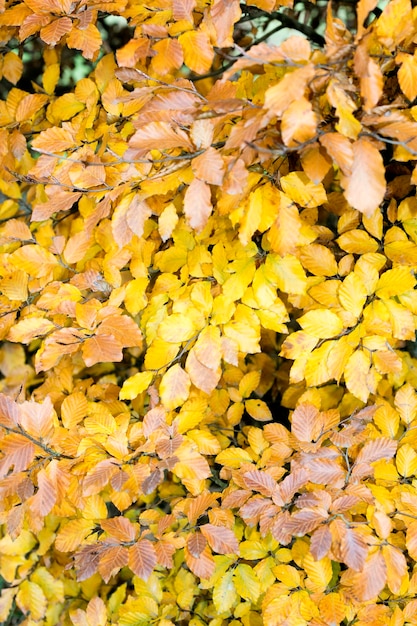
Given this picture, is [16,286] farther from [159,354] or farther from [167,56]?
[167,56]

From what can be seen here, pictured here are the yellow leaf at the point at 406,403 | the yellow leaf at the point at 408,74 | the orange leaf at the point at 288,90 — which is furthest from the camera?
the yellow leaf at the point at 406,403

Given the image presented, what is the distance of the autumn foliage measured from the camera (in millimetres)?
824

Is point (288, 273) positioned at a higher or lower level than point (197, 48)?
lower

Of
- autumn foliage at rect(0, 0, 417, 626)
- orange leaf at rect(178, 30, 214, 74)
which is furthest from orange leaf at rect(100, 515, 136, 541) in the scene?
orange leaf at rect(178, 30, 214, 74)

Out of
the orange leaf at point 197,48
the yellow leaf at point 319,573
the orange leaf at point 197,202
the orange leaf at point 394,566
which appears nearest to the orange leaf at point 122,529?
the yellow leaf at point 319,573

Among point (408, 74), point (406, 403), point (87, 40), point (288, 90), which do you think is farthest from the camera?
point (406, 403)

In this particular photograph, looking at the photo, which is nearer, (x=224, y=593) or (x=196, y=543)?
(x=196, y=543)

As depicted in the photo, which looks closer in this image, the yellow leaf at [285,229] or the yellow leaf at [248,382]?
the yellow leaf at [285,229]

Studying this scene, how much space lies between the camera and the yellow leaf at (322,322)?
0.94 metres

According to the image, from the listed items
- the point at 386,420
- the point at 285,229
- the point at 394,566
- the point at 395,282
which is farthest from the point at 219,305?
the point at 394,566

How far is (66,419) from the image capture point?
1.08 metres

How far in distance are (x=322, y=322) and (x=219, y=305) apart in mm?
174

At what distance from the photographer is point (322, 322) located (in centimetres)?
94

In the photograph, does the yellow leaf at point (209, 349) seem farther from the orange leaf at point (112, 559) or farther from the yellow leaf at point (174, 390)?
the orange leaf at point (112, 559)
